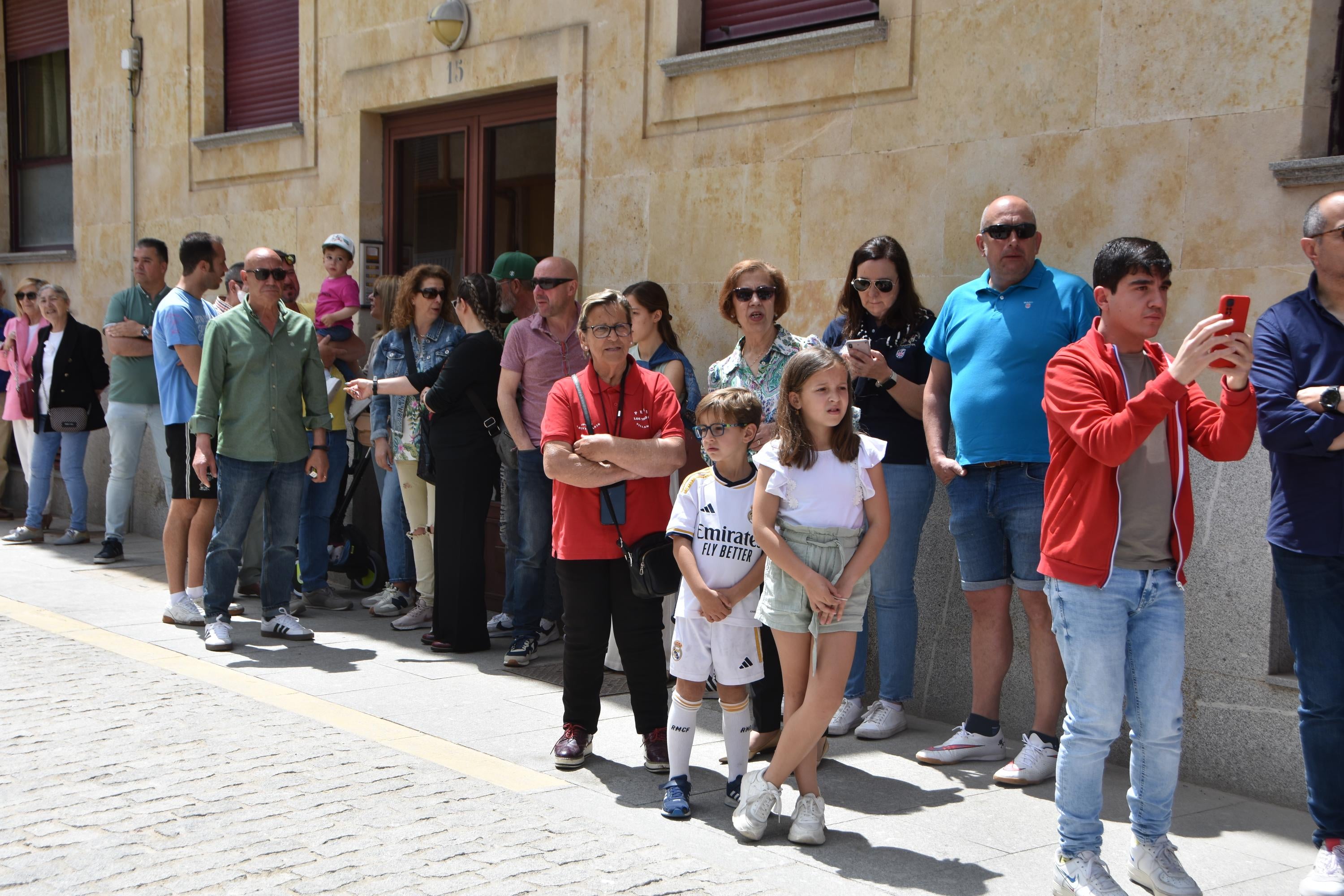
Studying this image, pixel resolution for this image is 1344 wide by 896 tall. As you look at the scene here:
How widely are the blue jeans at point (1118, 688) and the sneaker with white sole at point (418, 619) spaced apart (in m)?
4.66

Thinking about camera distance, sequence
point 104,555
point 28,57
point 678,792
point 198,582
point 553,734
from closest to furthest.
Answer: point 678,792
point 553,734
point 198,582
point 104,555
point 28,57

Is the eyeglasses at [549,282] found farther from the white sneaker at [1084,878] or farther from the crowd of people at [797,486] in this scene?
the white sneaker at [1084,878]

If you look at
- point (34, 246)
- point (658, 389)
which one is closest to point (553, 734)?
point (658, 389)

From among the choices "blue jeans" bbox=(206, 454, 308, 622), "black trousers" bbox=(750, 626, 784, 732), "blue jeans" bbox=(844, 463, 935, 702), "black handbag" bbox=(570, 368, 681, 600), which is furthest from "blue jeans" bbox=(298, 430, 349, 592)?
"blue jeans" bbox=(844, 463, 935, 702)

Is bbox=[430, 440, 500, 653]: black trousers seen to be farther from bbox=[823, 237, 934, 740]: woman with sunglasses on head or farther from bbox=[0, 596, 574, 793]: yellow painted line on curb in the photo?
bbox=[823, 237, 934, 740]: woman with sunglasses on head

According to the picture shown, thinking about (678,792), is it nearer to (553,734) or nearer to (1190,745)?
(553,734)

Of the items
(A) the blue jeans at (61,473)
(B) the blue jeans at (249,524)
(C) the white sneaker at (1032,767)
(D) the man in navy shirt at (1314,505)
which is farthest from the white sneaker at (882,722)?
(A) the blue jeans at (61,473)

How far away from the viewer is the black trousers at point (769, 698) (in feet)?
17.4

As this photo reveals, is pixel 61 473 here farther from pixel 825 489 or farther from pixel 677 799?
pixel 825 489

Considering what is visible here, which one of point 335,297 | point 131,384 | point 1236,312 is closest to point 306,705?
point 335,297

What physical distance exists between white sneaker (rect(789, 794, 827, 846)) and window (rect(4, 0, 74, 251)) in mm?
10968

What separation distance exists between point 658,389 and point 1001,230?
1.50 metres

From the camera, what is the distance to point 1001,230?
16.9ft

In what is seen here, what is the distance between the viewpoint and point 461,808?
461 cm
